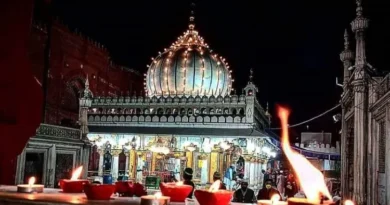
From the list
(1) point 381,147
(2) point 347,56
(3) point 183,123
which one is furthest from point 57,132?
(2) point 347,56

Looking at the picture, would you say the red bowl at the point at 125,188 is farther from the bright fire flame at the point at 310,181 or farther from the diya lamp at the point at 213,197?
the bright fire flame at the point at 310,181

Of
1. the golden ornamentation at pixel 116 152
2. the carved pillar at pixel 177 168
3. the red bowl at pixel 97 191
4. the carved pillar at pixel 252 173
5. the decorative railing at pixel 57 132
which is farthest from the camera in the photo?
the golden ornamentation at pixel 116 152

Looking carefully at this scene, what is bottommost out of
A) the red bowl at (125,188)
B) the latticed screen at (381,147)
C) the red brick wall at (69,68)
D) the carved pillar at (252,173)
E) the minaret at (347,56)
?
the carved pillar at (252,173)

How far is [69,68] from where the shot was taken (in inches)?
1101

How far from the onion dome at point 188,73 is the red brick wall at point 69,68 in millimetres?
5763

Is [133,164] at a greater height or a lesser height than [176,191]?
lesser

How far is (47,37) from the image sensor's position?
25516 mm

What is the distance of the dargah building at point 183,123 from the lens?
1844cm

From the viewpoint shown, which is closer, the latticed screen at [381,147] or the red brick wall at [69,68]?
the latticed screen at [381,147]

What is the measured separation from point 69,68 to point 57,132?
16989 millimetres

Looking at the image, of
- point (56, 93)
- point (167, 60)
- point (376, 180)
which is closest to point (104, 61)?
point (56, 93)

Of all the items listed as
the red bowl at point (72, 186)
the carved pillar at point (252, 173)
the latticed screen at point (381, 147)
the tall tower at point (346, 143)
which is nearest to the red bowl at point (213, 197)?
the red bowl at point (72, 186)

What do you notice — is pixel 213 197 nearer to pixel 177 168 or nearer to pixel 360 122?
pixel 360 122

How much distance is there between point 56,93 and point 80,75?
2.88 metres
